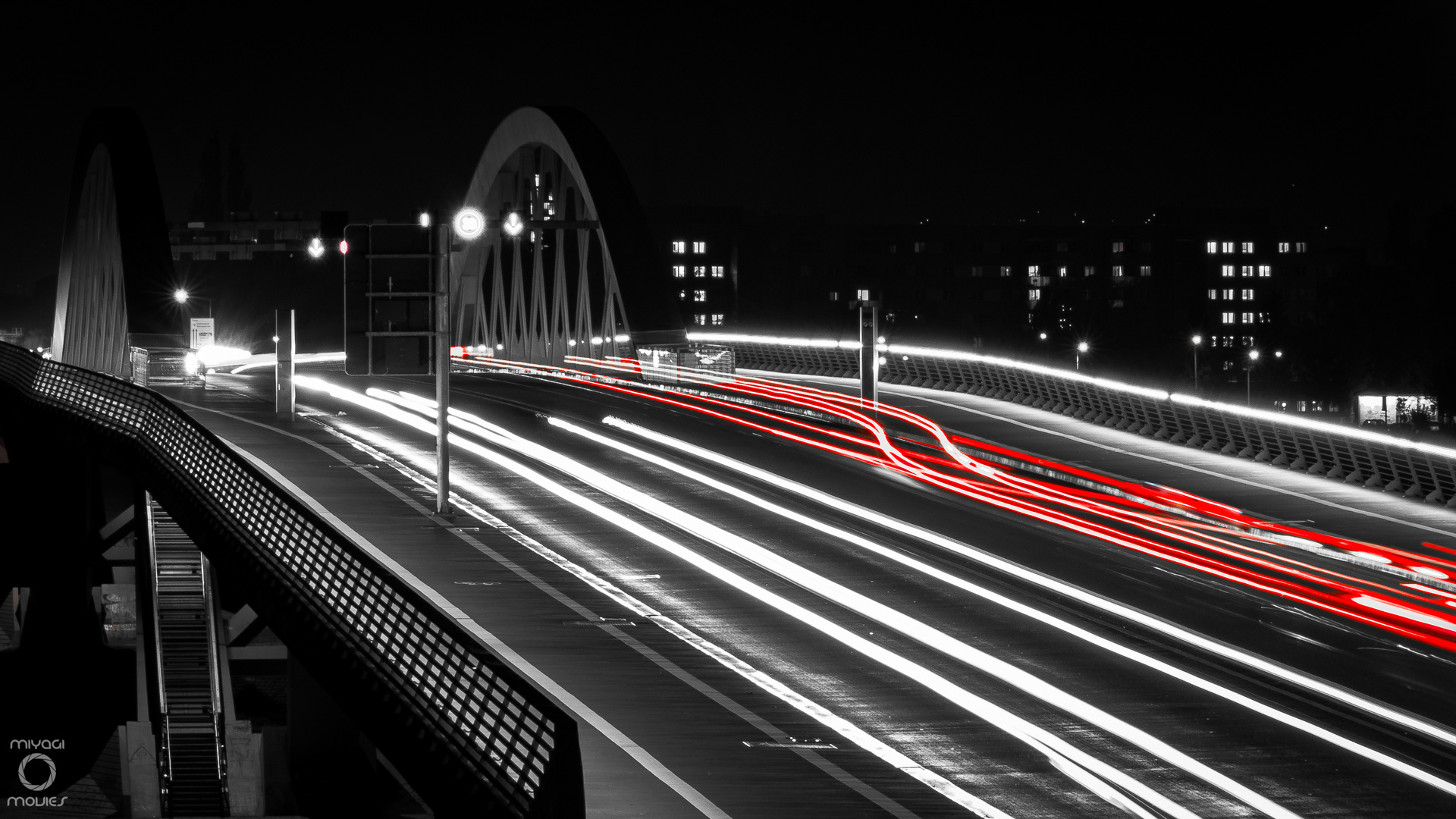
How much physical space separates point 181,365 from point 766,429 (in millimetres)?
22587

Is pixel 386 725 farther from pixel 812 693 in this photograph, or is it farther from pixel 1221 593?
pixel 1221 593

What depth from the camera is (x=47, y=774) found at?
32250 mm

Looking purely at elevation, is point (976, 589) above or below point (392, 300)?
below

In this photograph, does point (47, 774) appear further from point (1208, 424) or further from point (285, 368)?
point (1208, 424)

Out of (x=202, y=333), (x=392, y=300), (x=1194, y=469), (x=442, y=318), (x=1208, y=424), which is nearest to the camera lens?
(x=442, y=318)

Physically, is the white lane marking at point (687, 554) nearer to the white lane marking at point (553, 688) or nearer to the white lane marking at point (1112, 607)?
the white lane marking at point (553, 688)

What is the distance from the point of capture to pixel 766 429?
38344mm

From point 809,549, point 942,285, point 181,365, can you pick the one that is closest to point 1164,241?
point 942,285

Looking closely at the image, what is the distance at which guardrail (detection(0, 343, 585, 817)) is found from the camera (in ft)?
34.9

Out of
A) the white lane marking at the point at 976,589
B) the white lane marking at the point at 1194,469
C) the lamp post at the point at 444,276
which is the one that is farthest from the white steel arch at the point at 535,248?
the lamp post at the point at 444,276

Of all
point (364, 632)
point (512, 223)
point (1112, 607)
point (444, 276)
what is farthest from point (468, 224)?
point (1112, 607)

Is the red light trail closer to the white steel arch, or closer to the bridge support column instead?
the bridge support column

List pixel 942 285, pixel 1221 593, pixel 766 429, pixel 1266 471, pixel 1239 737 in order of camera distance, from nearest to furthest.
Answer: pixel 1239 737 < pixel 1221 593 < pixel 1266 471 < pixel 766 429 < pixel 942 285

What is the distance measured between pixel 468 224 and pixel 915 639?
1275cm
